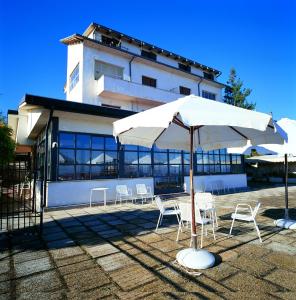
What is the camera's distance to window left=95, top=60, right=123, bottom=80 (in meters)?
19.7

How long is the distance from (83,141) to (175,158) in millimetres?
5536

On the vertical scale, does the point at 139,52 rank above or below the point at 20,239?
above

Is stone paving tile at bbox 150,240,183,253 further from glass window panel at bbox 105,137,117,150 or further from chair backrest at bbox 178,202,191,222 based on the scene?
glass window panel at bbox 105,137,117,150

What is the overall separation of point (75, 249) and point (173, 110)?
10.8ft

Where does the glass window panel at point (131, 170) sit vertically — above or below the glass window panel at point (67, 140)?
below

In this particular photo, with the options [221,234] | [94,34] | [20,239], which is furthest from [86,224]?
[94,34]

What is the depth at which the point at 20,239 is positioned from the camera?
545cm

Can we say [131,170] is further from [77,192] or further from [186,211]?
[186,211]

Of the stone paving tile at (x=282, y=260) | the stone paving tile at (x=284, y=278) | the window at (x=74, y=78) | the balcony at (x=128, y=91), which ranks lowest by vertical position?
the stone paving tile at (x=284, y=278)

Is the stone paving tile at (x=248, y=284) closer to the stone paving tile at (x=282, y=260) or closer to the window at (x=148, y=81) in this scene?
the stone paving tile at (x=282, y=260)

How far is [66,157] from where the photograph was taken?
1044cm

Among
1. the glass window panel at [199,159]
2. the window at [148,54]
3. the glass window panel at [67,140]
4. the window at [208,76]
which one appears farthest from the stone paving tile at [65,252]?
the window at [208,76]

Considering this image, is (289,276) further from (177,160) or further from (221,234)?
(177,160)

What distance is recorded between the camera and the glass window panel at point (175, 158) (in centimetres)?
1388
